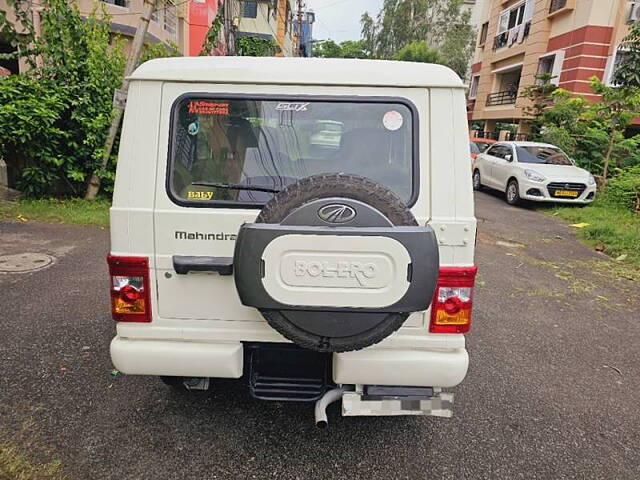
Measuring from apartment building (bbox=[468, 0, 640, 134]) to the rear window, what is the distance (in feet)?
63.4

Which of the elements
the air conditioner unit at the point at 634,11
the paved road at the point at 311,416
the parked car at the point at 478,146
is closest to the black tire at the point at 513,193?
the parked car at the point at 478,146

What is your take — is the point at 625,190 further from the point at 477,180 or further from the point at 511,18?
the point at 511,18

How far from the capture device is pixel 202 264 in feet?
6.94

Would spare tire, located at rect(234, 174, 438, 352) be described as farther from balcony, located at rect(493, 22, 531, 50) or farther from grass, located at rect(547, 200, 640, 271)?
balcony, located at rect(493, 22, 531, 50)

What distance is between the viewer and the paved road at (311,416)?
2.36 meters

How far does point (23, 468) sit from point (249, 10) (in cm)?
2574

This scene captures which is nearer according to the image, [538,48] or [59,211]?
[59,211]

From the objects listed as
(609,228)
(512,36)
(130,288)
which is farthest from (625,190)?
(512,36)

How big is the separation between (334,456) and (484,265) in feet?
14.9

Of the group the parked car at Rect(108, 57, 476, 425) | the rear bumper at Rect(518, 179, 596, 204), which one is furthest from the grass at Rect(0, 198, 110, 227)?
the rear bumper at Rect(518, 179, 596, 204)

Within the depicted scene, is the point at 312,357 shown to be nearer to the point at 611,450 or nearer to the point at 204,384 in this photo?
the point at 204,384

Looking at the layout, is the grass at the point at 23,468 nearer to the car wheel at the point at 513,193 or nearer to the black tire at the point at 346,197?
the black tire at the point at 346,197

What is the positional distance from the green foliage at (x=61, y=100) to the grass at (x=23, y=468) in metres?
6.14

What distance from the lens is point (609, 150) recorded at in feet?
37.1
